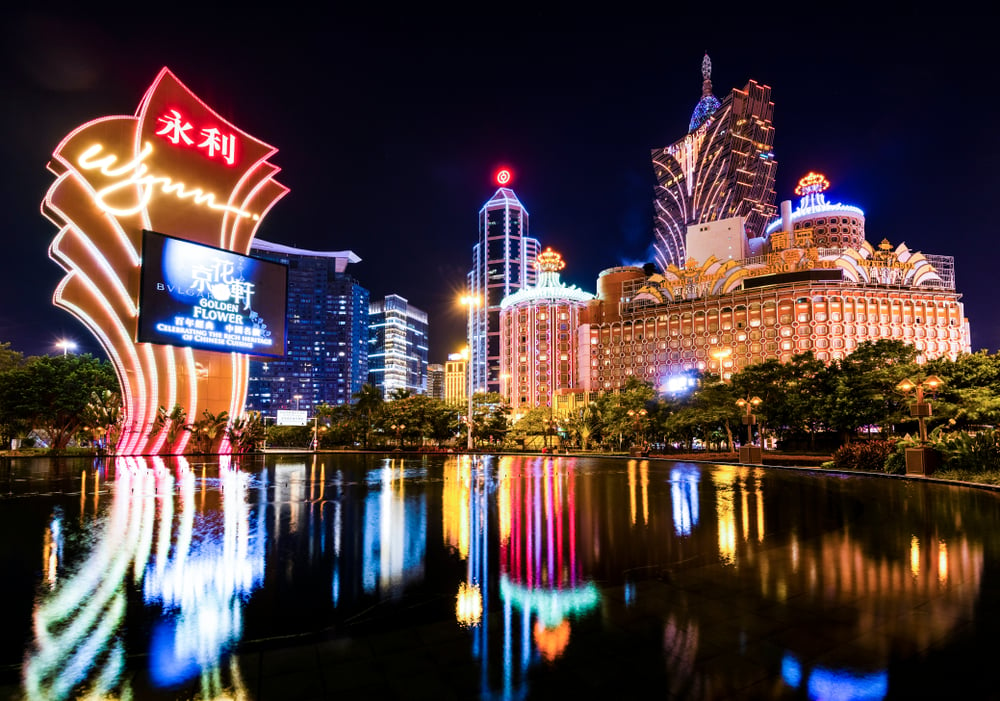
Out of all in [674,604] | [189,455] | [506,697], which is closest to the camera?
[506,697]

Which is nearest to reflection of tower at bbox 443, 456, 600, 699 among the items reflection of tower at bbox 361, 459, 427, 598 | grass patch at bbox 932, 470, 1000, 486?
reflection of tower at bbox 361, 459, 427, 598

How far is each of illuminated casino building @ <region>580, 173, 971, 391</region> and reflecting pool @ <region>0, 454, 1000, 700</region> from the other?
3573 inches

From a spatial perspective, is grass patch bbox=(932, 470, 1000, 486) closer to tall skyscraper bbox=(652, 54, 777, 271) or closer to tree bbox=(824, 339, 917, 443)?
tree bbox=(824, 339, 917, 443)

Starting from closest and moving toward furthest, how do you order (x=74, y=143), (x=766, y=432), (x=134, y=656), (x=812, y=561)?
1. (x=134, y=656)
2. (x=812, y=561)
3. (x=74, y=143)
4. (x=766, y=432)

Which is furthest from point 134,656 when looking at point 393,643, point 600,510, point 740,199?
point 740,199

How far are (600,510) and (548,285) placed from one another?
440 feet

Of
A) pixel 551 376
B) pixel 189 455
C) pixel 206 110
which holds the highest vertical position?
pixel 206 110

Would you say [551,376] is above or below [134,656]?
above

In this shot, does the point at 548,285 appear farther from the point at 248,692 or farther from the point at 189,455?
the point at 248,692

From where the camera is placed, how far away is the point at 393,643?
15.7 feet

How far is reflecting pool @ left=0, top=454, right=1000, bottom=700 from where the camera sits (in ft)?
13.4

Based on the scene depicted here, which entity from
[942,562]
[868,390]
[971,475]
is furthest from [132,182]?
[868,390]

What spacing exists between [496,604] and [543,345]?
136150 mm

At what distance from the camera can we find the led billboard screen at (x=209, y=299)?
34.4m
